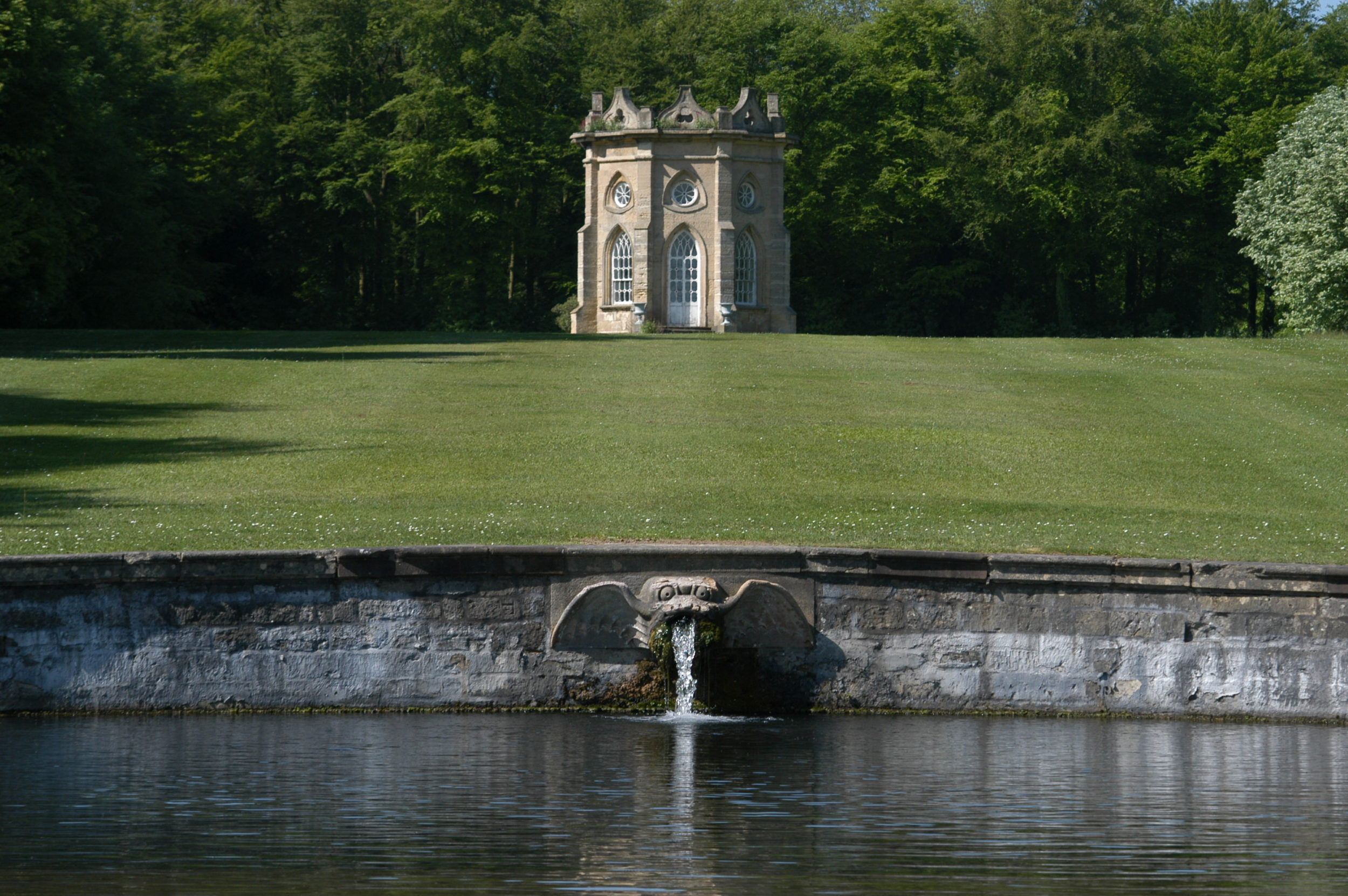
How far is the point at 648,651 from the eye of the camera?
566 inches

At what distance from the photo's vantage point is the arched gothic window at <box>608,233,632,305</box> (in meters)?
53.4

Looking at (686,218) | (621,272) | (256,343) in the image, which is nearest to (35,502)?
(256,343)

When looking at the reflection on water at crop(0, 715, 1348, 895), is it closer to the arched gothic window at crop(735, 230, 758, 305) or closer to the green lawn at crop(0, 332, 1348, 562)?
the green lawn at crop(0, 332, 1348, 562)

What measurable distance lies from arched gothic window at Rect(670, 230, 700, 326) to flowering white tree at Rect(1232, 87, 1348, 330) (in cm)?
1824

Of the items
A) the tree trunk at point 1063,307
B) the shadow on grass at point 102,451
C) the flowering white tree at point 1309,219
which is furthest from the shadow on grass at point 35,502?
the tree trunk at point 1063,307

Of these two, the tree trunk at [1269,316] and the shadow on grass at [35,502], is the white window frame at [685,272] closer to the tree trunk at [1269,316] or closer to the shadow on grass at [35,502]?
the tree trunk at [1269,316]

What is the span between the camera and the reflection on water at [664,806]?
8438mm

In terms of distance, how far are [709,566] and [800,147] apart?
5280 cm

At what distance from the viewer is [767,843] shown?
917cm

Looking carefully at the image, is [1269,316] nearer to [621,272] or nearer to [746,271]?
[746,271]

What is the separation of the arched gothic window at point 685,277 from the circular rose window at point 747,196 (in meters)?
2.13

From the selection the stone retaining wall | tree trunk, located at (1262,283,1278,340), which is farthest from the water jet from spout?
tree trunk, located at (1262,283,1278,340)

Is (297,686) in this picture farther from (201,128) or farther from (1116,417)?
(201,128)

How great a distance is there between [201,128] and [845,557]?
176ft
